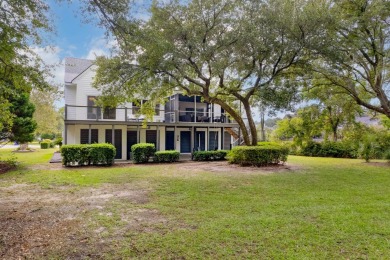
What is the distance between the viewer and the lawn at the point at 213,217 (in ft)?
11.8

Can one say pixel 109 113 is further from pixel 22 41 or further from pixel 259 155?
pixel 22 41

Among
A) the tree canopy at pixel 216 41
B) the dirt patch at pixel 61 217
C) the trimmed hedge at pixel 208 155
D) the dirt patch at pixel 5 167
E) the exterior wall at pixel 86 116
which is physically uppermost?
the tree canopy at pixel 216 41

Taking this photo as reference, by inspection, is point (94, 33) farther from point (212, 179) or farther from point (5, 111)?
point (5, 111)

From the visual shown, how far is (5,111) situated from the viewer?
1144cm

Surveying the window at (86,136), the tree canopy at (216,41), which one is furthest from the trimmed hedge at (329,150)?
the window at (86,136)

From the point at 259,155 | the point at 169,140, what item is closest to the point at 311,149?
the point at 259,155

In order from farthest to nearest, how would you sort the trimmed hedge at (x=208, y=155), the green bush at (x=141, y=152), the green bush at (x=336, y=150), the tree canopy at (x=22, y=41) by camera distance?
1. the green bush at (x=336, y=150)
2. the trimmed hedge at (x=208, y=155)
3. the green bush at (x=141, y=152)
4. the tree canopy at (x=22, y=41)

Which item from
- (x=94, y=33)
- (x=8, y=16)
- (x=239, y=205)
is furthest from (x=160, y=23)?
(x=239, y=205)

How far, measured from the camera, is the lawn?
359 centimetres

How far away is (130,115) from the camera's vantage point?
1823cm

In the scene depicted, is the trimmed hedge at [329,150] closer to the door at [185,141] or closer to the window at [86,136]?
the door at [185,141]

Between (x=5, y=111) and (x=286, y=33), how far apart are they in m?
13.0

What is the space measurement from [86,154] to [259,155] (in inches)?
357

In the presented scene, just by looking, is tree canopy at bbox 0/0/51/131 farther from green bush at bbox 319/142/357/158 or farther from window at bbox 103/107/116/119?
green bush at bbox 319/142/357/158
